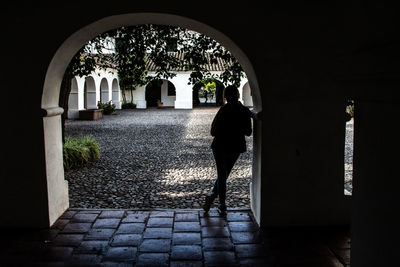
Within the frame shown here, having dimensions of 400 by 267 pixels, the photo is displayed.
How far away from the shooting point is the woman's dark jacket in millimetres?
4293

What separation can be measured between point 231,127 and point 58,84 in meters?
2.10

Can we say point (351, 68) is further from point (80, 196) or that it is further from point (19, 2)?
point (80, 196)

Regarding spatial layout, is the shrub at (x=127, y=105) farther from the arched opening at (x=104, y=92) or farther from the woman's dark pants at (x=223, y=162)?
the woman's dark pants at (x=223, y=162)

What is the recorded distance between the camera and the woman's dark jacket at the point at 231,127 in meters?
4.29

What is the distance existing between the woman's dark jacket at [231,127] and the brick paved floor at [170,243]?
882mm

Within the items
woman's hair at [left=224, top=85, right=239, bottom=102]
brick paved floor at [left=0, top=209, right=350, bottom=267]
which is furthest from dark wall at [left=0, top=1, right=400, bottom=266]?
woman's hair at [left=224, top=85, right=239, bottom=102]

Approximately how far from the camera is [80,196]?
5.81m

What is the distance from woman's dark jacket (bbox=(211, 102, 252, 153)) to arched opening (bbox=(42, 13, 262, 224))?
0.17 metres

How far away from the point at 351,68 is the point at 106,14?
8.99 ft

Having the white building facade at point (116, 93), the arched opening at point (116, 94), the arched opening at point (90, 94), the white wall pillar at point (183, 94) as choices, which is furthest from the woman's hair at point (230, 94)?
the arched opening at point (116, 94)

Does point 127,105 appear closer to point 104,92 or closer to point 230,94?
point 104,92

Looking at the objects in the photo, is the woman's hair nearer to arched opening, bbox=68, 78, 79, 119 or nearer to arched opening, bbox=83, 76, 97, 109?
arched opening, bbox=68, 78, 79, 119

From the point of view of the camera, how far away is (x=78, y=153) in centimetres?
816

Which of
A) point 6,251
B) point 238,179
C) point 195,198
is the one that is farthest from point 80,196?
point 238,179
